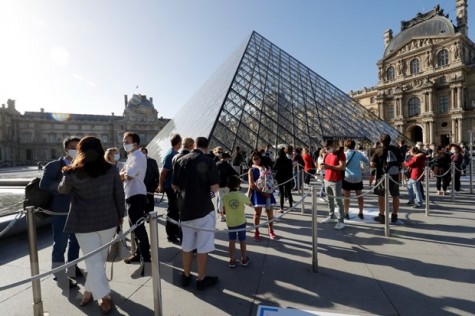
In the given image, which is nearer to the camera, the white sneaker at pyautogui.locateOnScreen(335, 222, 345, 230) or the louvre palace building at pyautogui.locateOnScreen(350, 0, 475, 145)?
the white sneaker at pyautogui.locateOnScreen(335, 222, 345, 230)

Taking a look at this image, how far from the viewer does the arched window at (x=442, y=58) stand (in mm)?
41094

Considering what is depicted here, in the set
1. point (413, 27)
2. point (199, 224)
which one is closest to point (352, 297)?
point (199, 224)

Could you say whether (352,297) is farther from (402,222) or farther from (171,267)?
(402,222)

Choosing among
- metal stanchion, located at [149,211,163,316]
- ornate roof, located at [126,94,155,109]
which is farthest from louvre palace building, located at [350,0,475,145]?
ornate roof, located at [126,94,155,109]

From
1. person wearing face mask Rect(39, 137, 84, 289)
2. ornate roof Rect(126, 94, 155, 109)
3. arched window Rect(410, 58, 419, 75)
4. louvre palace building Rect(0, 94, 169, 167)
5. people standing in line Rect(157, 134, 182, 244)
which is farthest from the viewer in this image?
ornate roof Rect(126, 94, 155, 109)

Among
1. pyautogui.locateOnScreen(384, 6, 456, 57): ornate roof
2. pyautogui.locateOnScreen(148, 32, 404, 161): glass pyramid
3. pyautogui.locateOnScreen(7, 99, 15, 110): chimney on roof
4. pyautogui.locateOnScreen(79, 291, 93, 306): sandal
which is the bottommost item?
pyautogui.locateOnScreen(79, 291, 93, 306): sandal

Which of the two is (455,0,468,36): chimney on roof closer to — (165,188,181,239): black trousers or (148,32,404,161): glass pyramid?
(148,32,404,161): glass pyramid

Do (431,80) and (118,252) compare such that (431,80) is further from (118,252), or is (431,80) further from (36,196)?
(36,196)

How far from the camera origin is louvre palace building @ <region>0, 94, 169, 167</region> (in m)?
58.8

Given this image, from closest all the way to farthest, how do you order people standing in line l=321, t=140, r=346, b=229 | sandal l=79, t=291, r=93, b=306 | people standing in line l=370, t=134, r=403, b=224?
sandal l=79, t=291, r=93, b=306 < people standing in line l=321, t=140, r=346, b=229 < people standing in line l=370, t=134, r=403, b=224

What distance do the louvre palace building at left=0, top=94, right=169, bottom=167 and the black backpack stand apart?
6829 centimetres

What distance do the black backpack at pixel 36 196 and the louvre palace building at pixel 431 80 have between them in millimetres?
49658

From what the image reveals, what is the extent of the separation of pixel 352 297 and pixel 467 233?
116 inches

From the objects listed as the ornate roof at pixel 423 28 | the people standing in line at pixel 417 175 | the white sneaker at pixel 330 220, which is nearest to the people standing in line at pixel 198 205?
the white sneaker at pixel 330 220
